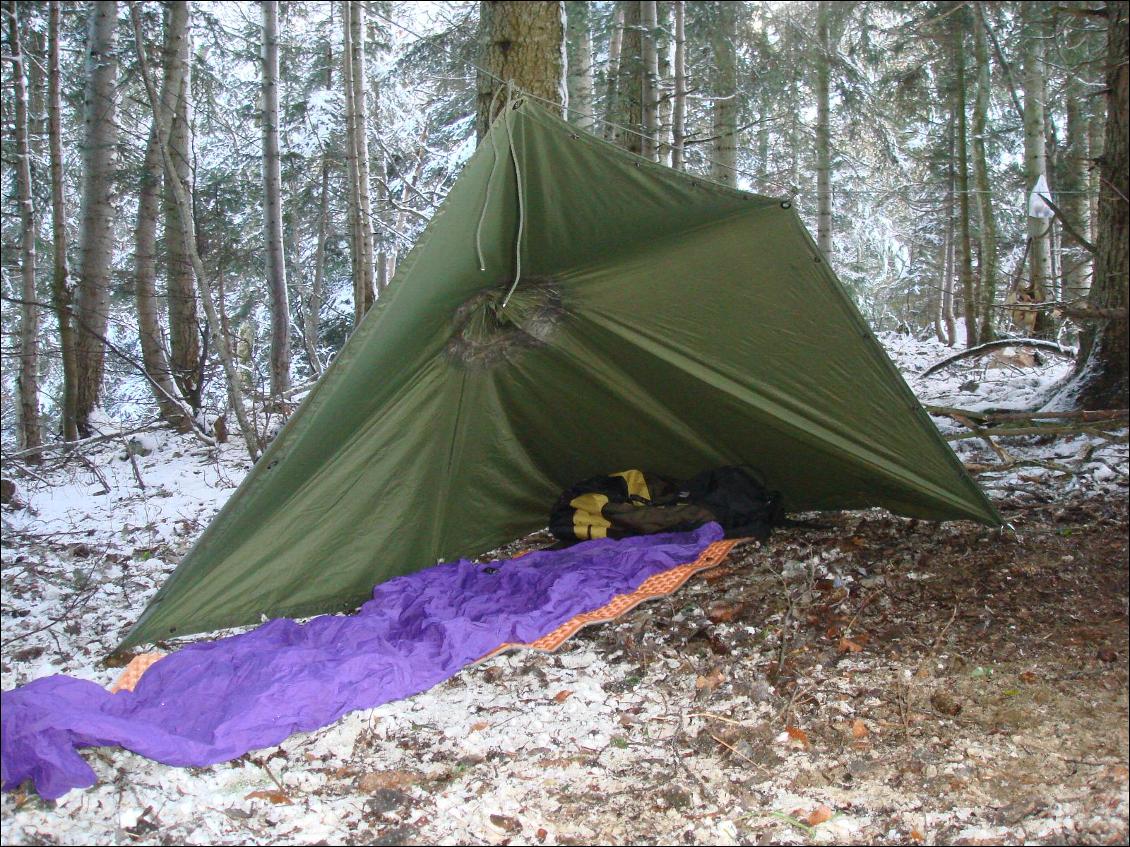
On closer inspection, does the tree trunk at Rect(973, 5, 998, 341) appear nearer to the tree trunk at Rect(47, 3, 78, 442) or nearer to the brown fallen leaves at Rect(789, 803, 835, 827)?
the brown fallen leaves at Rect(789, 803, 835, 827)

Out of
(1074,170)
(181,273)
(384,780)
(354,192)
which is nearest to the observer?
(384,780)

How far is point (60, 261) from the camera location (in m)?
5.90

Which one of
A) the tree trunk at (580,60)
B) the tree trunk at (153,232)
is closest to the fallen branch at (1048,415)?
the tree trunk at (580,60)

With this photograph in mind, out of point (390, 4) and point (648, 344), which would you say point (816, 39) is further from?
point (648, 344)

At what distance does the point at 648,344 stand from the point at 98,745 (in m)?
2.51

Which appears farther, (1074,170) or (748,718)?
(1074,170)

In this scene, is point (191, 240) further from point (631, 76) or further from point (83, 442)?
point (631, 76)

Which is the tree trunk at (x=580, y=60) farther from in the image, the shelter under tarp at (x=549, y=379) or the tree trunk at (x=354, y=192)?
the shelter under tarp at (x=549, y=379)

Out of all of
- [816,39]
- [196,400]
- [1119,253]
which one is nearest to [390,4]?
[816,39]

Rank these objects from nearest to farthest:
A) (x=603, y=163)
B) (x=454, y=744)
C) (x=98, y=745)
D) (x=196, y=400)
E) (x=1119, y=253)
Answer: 1. (x=98, y=745)
2. (x=454, y=744)
3. (x=603, y=163)
4. (x=1119, y=253)
5. (x=196, y=400)

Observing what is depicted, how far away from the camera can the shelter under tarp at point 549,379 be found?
2840mm

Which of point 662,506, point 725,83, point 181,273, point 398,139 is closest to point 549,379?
point 662,506

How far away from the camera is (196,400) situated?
5965 millimetres

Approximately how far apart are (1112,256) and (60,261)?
681cm
